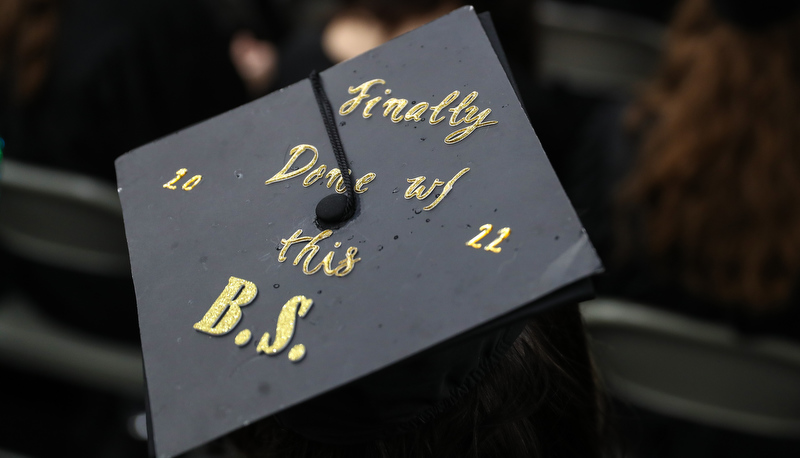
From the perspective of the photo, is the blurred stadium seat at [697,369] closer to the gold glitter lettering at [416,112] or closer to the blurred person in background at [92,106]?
the gold glitter lettering at [416,112]

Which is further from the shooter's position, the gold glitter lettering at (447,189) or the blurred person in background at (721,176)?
the blurred person in background at (721,176)

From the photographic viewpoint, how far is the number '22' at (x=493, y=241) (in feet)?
1.87

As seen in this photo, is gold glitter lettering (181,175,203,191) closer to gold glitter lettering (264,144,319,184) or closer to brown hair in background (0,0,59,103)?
gold glitter lettering (264,144,319,184)

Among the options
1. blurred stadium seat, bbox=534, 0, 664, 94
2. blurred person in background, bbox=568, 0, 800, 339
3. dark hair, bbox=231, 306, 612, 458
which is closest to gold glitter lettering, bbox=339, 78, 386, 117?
dark hair, bbox=231, 306, 612, 458

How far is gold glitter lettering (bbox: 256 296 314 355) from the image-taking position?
57 centimetres

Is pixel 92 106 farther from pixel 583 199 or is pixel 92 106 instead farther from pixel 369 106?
pixel 583 199

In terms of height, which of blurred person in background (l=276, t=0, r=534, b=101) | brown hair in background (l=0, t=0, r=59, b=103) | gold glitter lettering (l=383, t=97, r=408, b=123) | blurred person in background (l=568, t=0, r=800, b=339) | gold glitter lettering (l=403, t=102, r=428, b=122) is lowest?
blurred person in background (l=568, t=0, r=800, b=339)

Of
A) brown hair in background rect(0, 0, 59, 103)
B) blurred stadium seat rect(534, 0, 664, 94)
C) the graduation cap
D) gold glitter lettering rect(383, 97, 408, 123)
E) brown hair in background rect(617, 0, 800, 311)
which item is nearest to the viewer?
the graduation cap

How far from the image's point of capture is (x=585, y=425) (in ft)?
2.60

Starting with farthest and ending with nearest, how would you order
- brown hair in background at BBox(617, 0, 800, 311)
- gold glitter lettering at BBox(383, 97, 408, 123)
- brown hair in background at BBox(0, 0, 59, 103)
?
brown hair in background at BBox(0, 0, 59, 103) < brown hair in background at BBox(617, 0, 800, 311) < gold glitter lettering at BBox(383, 97, 408, 123)

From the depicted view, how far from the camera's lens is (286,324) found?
582 millimetres

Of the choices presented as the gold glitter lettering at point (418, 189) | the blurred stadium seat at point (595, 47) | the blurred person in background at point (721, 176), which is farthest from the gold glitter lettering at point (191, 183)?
the blurred stadium seat at point (595, 47)

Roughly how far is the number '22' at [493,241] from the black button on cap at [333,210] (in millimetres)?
125

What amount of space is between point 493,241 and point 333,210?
6.2 inches
